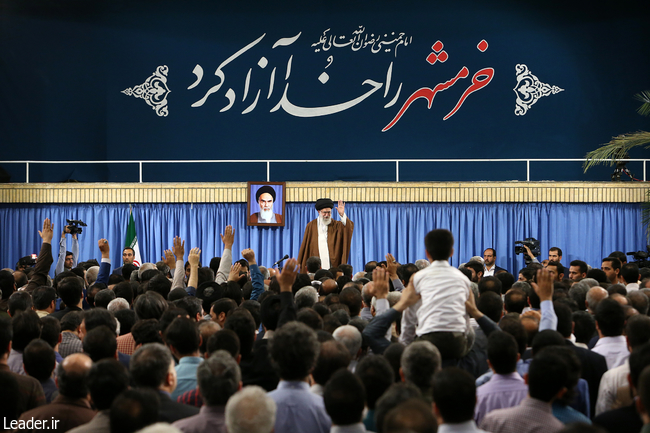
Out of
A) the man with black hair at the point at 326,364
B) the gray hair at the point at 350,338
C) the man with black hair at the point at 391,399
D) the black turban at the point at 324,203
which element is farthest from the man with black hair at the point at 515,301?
the black turban at the point at 324,203

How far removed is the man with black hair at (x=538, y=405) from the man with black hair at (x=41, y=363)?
1960 mm

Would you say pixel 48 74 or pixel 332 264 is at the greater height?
pixel 48 74

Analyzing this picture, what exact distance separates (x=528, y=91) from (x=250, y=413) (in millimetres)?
10355

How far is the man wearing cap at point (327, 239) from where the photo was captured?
870cm

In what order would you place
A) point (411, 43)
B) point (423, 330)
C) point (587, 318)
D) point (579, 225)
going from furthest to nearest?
point (411, 43) → point (579, 225) → point (587, 318) → point (423, 330)

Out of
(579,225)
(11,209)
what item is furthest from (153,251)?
(579,225)

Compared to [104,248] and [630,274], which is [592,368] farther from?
[104,248]

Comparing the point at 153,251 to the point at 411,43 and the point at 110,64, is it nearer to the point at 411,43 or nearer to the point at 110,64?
the point at 110,64

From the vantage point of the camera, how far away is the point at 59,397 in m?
2.46

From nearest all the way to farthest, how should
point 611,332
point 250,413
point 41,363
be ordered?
1. point 250,413
2. point 41,363
3. point 611,332

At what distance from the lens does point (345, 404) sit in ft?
6.82

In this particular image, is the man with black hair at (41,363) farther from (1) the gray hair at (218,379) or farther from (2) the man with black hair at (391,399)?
(2) the man with black hair at (391,399)

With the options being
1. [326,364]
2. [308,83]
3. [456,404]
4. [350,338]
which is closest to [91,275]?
[350,338]

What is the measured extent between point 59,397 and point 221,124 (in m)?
9.24
